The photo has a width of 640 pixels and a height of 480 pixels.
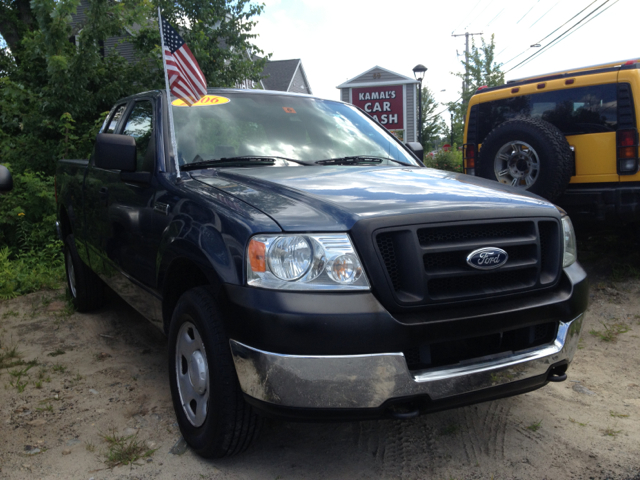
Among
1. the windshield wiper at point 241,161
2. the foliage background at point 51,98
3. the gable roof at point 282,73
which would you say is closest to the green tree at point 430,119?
the gable roof at point 282,73

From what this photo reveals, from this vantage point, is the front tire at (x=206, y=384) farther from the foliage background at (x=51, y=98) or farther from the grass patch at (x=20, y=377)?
the foliage background at (x=51, y=98)

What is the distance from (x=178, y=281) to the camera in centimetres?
286

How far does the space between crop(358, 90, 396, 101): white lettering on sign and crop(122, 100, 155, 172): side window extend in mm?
16018

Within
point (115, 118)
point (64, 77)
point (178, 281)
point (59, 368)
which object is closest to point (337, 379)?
point (178, 281)

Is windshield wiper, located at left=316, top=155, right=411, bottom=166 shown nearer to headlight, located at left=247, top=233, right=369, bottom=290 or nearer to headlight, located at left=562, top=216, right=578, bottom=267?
headlight, located at left=562, top=216, right=578, bottom=267

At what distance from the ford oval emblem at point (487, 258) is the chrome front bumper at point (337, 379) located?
0.43 meters

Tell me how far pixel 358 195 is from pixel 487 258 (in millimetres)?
600

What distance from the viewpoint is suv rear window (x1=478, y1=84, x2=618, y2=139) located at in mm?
5727

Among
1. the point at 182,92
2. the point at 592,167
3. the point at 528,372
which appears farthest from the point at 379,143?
the point at 592,167

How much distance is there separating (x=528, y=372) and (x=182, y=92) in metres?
2.44

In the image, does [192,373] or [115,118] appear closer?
[192,373]

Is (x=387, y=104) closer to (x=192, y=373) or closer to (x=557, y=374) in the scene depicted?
(x=557, y=374)

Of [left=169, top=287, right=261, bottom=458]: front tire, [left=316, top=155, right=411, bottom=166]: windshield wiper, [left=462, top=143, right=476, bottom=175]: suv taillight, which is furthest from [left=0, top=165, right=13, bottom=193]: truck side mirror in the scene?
[left=462, top=143, right=476, bottom=175]: suv taillight

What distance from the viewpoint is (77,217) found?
4.72 m
